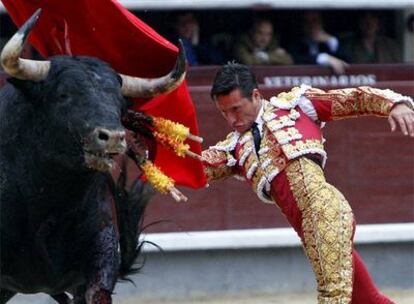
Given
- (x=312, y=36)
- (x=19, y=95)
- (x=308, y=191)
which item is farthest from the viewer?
(x=312, y=36)

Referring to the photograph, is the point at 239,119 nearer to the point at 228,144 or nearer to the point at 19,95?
the point at 228,144

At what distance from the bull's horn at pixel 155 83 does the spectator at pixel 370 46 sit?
4067 millimetres

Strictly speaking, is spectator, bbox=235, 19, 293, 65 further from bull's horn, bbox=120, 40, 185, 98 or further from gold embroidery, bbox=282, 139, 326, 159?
bull's horn, bbox=120, 40, 185, 98

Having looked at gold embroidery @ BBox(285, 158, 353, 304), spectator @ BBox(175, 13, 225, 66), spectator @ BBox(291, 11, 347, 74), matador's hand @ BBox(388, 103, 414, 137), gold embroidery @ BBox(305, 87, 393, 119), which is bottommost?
spectator @ BBox(291, 11, 347, 74)

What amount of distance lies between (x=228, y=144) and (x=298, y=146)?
1.11 feet

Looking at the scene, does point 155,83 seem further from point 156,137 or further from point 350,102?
point 350,102

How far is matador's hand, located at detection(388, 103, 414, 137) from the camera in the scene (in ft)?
15.8

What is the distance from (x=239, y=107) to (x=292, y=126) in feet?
0.69

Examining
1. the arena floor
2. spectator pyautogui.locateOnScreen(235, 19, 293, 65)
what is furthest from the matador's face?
spectator pyautogui.locateOnScreen(235, 19, 293, 65)

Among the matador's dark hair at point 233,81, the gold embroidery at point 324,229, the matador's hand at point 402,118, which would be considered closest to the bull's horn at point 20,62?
the matador's dark hair at point 233,81

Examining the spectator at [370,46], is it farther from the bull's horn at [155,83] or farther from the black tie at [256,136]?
the bull's horn at [155,83]

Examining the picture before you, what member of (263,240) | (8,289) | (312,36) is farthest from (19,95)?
(312,36)

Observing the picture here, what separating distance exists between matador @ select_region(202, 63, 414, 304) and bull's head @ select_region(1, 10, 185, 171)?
56 cm

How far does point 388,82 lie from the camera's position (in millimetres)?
8555
